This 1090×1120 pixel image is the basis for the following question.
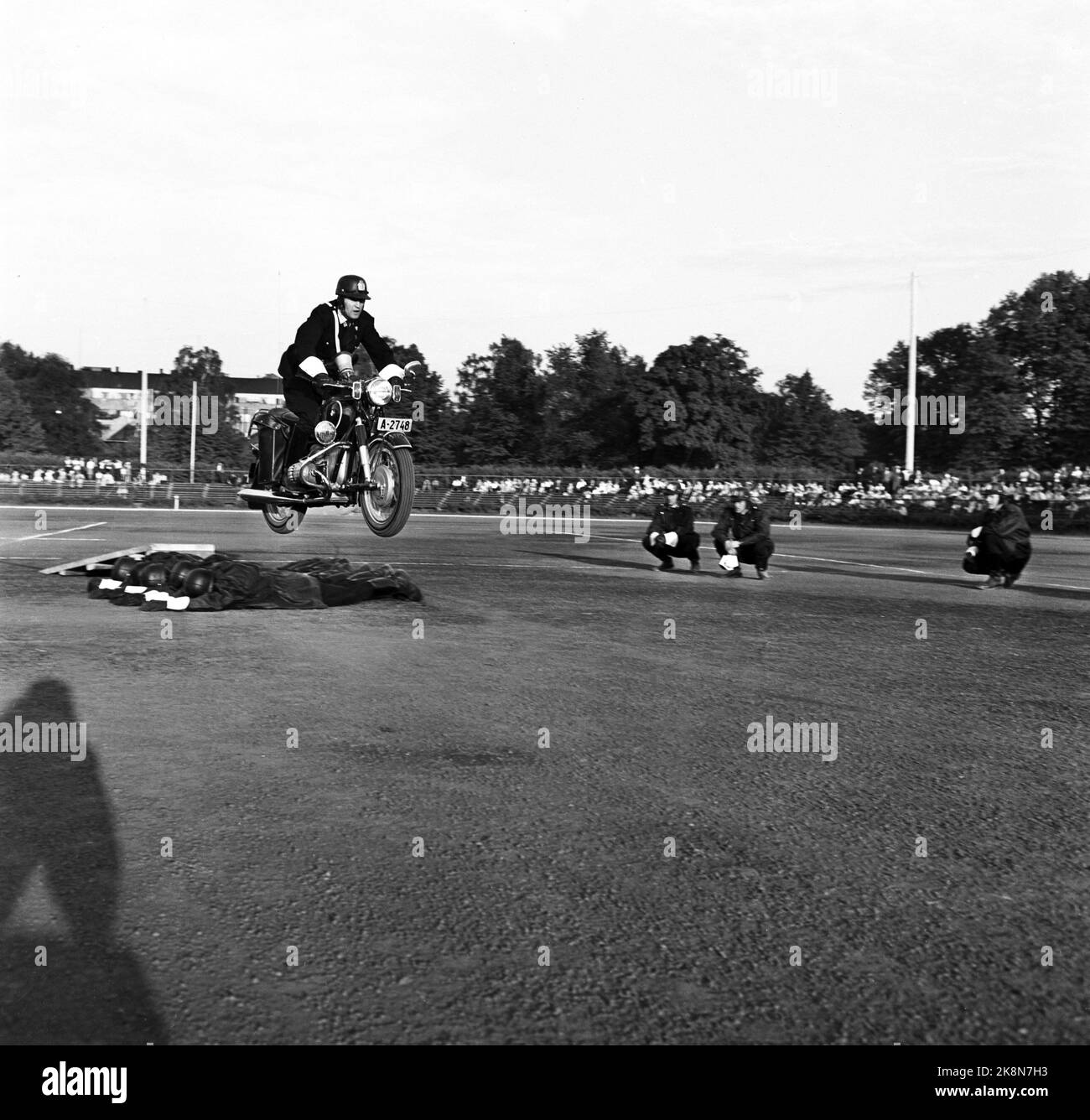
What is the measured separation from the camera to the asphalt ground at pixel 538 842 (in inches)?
219

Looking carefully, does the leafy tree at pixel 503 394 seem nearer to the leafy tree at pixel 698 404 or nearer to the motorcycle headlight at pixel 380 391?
the motorcycle headlight at pixel 380 391

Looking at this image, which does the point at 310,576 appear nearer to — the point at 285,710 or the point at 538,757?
the point at 285,710

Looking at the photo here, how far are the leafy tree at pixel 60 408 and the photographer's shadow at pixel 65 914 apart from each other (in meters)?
127

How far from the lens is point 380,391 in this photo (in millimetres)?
4941

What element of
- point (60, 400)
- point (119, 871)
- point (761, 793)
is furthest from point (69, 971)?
point (60, 400)

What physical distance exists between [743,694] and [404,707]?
13.3ft

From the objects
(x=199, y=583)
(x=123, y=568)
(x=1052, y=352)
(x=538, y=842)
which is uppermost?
(x=1052, y=352)

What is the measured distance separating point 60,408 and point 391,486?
469ft

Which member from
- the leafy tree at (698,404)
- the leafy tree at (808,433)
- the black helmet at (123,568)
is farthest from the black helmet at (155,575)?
the leafy tree at (808,433)

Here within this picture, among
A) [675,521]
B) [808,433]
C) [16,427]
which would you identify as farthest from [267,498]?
[808,433]

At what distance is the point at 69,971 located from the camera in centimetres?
581

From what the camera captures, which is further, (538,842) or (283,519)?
(538,842)

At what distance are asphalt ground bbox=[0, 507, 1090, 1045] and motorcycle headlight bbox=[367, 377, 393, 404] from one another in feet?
9.45

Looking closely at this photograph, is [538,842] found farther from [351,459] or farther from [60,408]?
[60,408]
